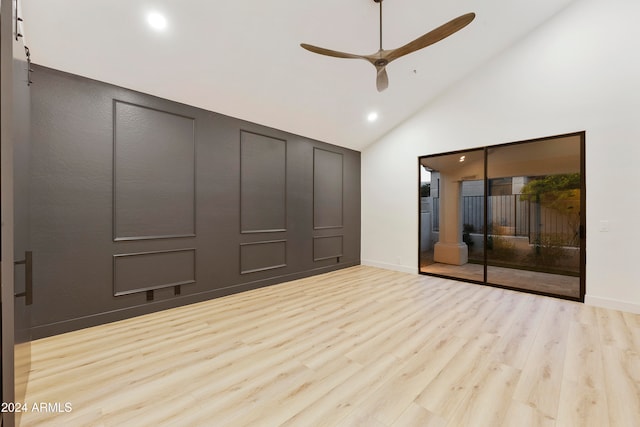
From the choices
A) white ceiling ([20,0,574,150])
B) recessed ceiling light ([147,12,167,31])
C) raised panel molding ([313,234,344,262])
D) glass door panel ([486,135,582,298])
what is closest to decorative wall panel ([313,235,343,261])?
raised panel molding ([313,234,344,262])

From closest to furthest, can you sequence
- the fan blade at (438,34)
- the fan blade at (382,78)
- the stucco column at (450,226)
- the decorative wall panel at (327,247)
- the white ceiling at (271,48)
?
the fan blade at (438,34)
the white ceiling at (271,48)
the fan blade at (382,78)
the decorative wall panel at (327,247)
the stucco column at (450,226)

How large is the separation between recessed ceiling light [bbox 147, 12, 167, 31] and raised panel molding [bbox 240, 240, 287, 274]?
292 cm

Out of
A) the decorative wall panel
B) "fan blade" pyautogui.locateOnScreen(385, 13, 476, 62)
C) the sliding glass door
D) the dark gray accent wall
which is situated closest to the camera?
"fan blade" pyautogui.locateOnScreen(385, 13, 476, 62)

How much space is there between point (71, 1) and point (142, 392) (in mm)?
3286

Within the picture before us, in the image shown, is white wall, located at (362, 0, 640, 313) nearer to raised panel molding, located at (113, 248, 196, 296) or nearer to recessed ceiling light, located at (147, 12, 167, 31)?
recessed ceiling light, located at (147, 12, 167, 31)

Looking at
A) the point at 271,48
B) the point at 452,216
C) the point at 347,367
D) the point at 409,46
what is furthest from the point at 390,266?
the point at 271,48

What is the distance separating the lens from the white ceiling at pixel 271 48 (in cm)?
256

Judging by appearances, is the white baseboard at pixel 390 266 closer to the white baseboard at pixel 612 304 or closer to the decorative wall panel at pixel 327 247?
the decorative wall panel at pixel 327 247

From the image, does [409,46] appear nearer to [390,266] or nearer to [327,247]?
[327,247]

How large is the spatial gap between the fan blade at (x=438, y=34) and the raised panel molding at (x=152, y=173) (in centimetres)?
288

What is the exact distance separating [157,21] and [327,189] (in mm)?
3867

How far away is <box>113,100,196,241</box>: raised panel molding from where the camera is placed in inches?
124

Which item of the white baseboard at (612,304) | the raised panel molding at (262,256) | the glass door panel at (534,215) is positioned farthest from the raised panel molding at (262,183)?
the white baseboard at (612,304)

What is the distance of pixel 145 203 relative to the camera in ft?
10.9
